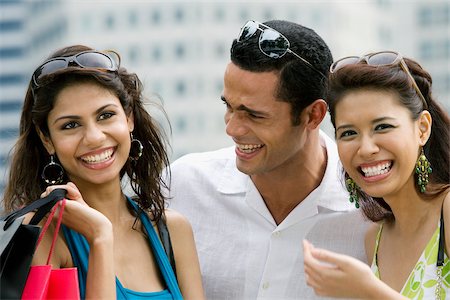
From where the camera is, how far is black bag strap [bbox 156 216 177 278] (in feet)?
15.9

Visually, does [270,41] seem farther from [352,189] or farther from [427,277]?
[427,277]

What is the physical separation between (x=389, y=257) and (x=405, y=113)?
26.1 inches

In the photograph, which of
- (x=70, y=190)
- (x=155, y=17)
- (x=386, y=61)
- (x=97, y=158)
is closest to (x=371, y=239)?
(x=386, y=61)

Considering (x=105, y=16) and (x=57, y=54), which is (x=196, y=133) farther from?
(x=57, y=54)

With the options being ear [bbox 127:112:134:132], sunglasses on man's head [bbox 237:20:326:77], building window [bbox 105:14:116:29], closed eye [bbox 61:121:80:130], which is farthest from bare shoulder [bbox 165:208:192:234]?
building window [bbox 105:14:116:29]

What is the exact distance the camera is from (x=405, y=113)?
457 cm

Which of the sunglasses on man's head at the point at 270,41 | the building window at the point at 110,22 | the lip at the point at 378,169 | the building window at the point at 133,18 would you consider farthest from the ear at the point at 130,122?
the building window at the point at 110,22

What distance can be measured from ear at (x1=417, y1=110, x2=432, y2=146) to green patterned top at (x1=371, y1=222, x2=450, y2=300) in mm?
406

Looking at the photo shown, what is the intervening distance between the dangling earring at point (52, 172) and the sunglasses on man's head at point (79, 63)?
362mm

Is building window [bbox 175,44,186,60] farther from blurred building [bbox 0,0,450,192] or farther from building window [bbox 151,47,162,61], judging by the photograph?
building window [bbox 151,47,162,61]

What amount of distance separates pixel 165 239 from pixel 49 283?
98cm

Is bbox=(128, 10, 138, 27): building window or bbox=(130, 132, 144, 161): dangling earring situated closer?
bbox=(130, 132, 144, 161): dangling earring

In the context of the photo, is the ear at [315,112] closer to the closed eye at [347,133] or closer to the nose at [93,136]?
the closed eye at [347,133]

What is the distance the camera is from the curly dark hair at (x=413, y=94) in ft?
15.1
